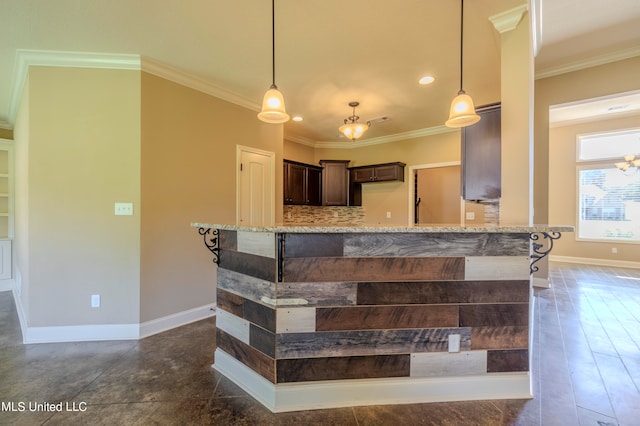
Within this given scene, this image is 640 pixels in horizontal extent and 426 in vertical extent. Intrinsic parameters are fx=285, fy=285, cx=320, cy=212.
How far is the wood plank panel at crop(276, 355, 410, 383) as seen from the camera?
1.72m

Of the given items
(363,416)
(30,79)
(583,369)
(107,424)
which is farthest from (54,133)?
(583,369)

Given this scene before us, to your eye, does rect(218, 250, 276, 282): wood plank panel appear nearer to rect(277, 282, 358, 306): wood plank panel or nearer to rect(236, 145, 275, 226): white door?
rect(277, 282, 358, 306): wood plank panel

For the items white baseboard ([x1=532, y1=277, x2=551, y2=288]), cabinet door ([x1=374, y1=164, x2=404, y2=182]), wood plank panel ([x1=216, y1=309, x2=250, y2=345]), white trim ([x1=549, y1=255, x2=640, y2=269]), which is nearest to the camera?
wood plank panel ([x1=216, y1=309, x2=250, y2=345])

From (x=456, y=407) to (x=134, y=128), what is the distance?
11.5ft

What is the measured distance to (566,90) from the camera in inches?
149

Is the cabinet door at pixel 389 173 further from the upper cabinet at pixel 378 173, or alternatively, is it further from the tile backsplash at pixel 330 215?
the tile backsplash at pixel 330 215

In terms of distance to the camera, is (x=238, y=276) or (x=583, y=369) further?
(x=583, y=369)

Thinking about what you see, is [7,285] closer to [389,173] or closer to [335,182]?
[335,182]

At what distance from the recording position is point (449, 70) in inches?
122

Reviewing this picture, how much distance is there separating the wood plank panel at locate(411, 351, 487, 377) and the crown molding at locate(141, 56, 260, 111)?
3.41 meters

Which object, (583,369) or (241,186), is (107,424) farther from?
(583,369)

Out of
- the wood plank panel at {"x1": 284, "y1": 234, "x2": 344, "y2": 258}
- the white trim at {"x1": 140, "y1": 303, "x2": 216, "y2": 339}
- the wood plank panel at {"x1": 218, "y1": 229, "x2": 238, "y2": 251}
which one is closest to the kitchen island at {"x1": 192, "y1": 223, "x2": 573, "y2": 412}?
the wood plank panel at {"x1": 284, "y1": 234, "x2": 344, "y2": 258}

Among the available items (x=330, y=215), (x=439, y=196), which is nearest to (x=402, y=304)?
(x=330, y=215)

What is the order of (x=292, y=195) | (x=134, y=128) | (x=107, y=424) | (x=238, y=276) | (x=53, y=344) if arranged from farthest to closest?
1. (x=292, y=195)
2. (x=134, y=128)
3. (x=53, y=344)
4. (x=238, y=276)
5. (x=107, y=424)
